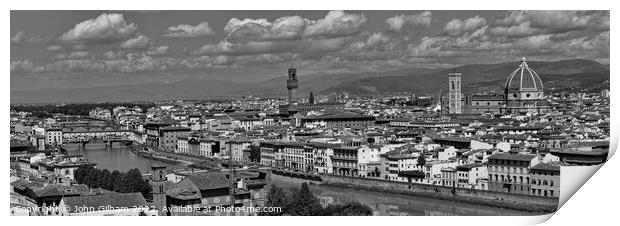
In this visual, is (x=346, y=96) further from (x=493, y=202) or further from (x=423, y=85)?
(x=493, y=202)

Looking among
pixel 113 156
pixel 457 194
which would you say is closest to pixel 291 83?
pixel 113 156

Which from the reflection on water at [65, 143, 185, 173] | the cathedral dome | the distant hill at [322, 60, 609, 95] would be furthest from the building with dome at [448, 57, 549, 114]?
the reflection on water at [65, 143, 185, 173]

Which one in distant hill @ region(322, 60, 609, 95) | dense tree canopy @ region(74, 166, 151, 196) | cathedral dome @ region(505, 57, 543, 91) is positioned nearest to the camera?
dense tree canopy @ region(74, 166, 151, 196)

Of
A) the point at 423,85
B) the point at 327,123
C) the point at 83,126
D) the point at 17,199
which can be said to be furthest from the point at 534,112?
the point at 17,199

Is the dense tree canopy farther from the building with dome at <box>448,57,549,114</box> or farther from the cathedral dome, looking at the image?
the cathedral dome

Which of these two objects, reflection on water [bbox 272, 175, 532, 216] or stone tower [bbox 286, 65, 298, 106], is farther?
stone tower [bbox 286, 65, 298, 106]

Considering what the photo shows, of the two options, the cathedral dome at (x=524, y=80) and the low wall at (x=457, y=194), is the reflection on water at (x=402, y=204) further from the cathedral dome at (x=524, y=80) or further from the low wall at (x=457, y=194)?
the cathedral dome at (x=524, y=80)

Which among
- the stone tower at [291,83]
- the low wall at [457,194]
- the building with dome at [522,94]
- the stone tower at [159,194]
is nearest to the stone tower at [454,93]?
the building with dome at [522,94]
